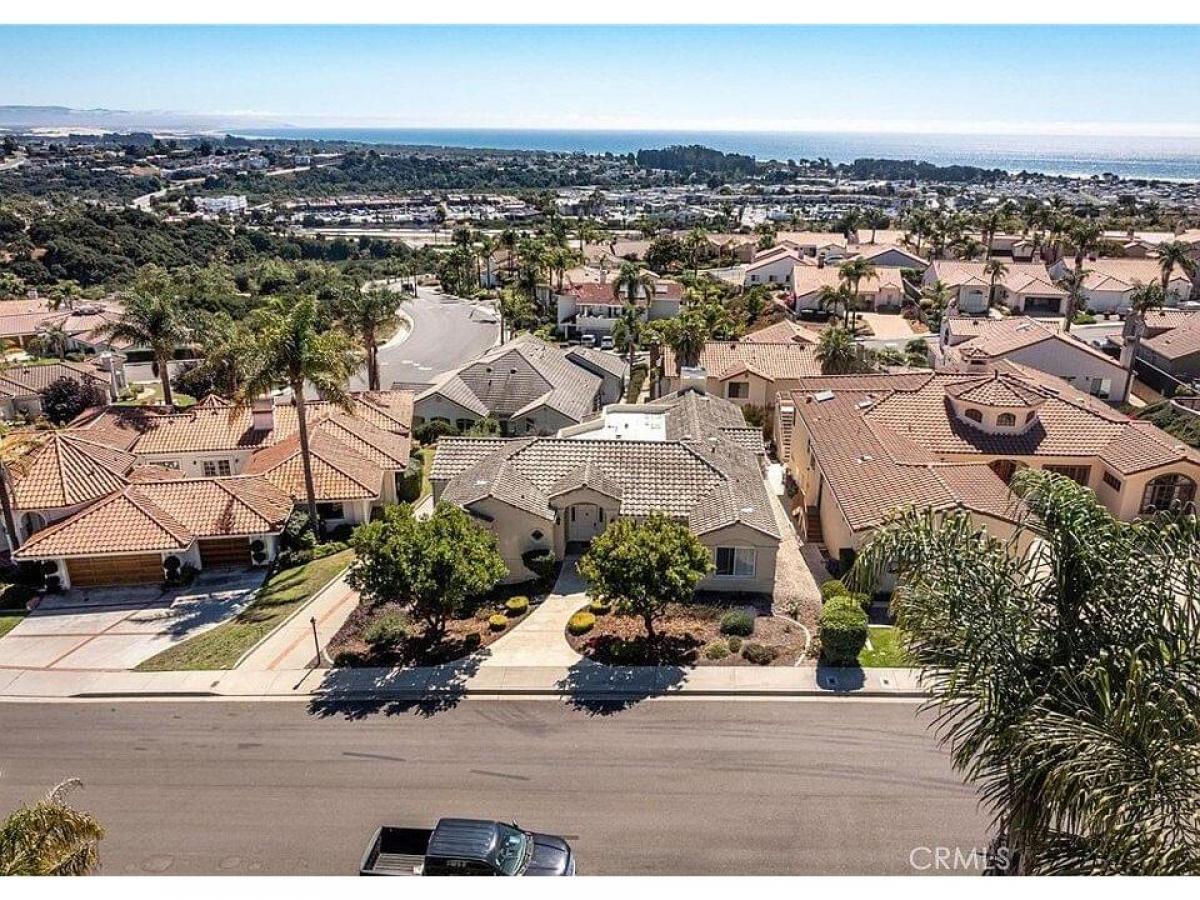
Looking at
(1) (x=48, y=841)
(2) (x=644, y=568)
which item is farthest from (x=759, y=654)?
(1) (x=48, y=841)

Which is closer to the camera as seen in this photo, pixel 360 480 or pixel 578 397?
pixel 360 480

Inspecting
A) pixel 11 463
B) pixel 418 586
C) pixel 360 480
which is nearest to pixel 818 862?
pixel 418 586

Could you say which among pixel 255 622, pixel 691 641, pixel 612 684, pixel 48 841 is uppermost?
pixel 48 841

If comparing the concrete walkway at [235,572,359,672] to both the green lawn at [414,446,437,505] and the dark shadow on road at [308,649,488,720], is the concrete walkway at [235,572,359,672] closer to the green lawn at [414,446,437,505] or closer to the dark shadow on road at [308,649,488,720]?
the dark shadow on road at [308,649,488,720]

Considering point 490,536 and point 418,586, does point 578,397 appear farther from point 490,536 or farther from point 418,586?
point 418,586

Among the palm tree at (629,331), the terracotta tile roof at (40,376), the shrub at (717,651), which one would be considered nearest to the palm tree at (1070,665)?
the shrub at (717,651)

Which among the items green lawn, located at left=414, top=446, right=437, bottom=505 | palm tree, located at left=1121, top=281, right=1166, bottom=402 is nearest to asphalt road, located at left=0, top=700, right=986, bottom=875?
green lawn, located at left=414, top=446, right=437, bottom=505

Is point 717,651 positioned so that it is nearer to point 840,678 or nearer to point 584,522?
point 840,678

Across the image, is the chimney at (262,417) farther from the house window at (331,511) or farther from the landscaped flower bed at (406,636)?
the landscaped flower bed at (406,636)
